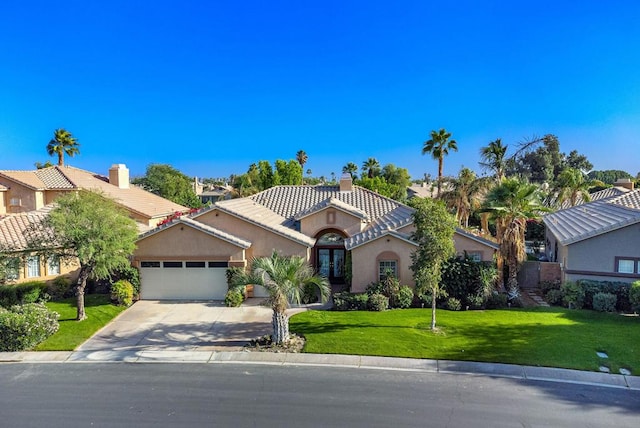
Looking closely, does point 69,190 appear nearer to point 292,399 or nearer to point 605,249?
point 292,399

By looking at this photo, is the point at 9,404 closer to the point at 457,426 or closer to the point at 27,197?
the point at 457,426

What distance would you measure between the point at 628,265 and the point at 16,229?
30703mm

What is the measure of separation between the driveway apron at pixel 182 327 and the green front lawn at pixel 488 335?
2.16 m

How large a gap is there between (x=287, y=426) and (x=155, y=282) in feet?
48.7

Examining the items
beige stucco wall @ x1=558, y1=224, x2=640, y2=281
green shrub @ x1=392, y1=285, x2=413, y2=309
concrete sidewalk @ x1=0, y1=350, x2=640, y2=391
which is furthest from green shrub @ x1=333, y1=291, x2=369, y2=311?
beige stucco wall @ x1=558, y1=224, x2=640, y2=281

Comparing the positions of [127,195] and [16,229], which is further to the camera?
[127,195]

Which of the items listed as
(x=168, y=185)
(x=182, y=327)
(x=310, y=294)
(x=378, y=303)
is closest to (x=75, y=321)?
(x=182, y=327)

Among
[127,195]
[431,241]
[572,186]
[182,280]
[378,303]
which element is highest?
[572,186]

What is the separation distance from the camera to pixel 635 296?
58.0 feet

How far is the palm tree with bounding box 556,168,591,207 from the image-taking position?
36125 mm

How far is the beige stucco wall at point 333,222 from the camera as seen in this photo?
25.3m

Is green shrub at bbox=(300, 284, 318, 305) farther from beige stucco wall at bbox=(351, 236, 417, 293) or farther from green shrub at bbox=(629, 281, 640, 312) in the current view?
green shrub at bbox=(629, 281, 640, 312)

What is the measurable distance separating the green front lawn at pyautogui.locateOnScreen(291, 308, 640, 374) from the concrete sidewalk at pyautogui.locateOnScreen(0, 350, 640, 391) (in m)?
0.39

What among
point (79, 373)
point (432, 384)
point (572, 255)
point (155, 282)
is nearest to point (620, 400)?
point (432, 384)
